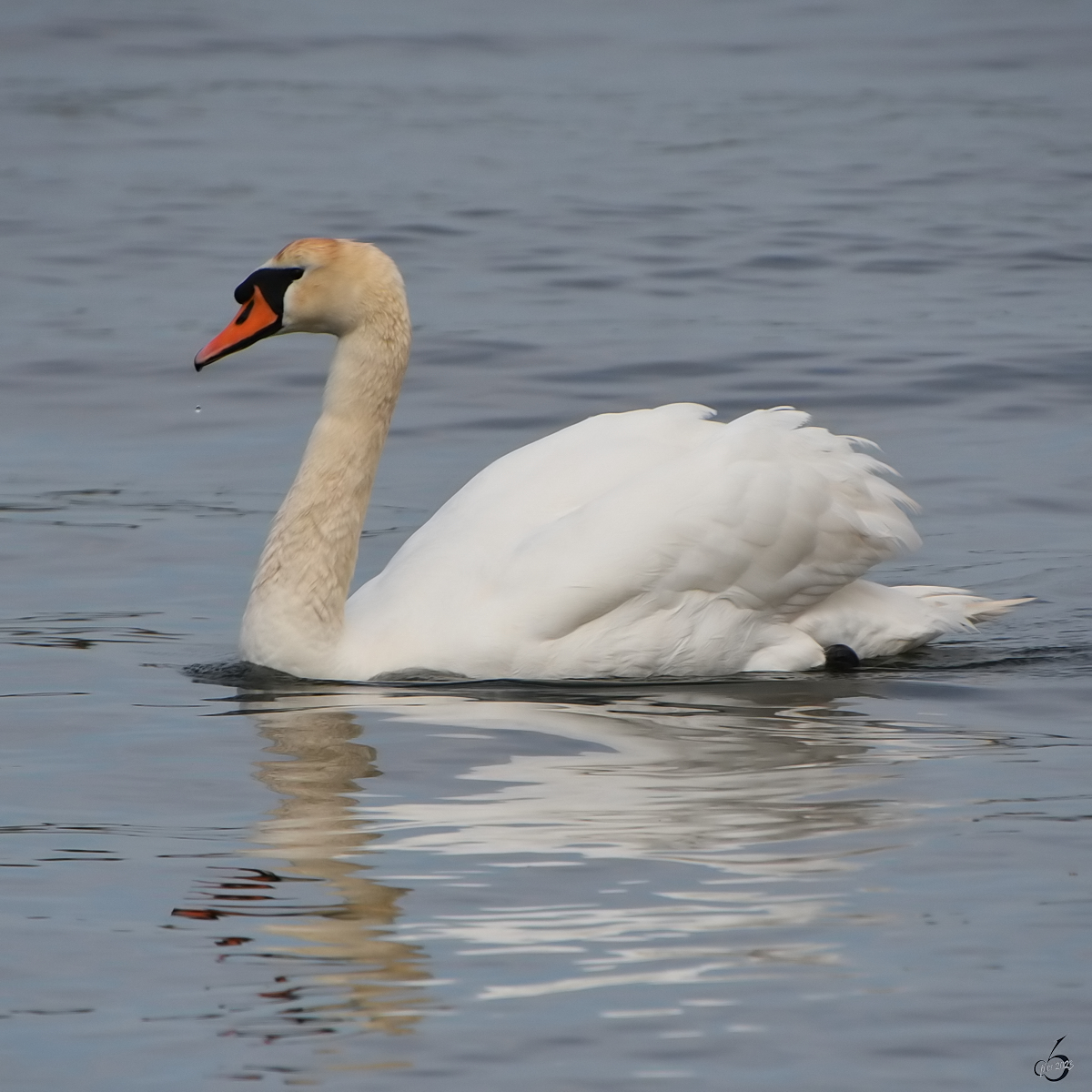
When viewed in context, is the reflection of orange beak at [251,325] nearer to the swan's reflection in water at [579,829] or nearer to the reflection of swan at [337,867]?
the swan's reflection in water at [579,829]

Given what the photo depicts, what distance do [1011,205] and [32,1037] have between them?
14.0m

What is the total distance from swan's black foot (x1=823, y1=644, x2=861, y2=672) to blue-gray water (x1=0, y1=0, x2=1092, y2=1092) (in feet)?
0.66

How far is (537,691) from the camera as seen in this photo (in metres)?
7.23

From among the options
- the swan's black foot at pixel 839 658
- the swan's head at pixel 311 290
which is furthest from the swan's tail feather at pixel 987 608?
the swan's head at pixel 311 290

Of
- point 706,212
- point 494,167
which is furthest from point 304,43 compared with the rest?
point 706,212

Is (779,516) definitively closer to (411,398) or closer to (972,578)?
(972,578)

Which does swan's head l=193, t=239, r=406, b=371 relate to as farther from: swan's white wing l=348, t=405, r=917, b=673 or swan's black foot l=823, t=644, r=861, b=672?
swan's black foot l=823, t=644, r=861, b=672

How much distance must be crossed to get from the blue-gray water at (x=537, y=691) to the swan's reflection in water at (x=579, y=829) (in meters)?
0.02

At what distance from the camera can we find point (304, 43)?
85.5 feet

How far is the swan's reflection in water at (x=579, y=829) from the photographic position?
4805 millimetres

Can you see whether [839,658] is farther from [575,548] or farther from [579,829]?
[579,829]

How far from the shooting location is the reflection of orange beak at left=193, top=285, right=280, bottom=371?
7.57 meters

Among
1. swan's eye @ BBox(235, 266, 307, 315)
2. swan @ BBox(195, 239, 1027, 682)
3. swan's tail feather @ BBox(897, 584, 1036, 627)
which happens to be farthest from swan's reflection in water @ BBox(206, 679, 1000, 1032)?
swan's eye @ BBox(235, 266, 307, 315)

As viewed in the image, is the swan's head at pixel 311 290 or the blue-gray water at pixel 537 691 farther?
the swan's head at pixel 311 290
